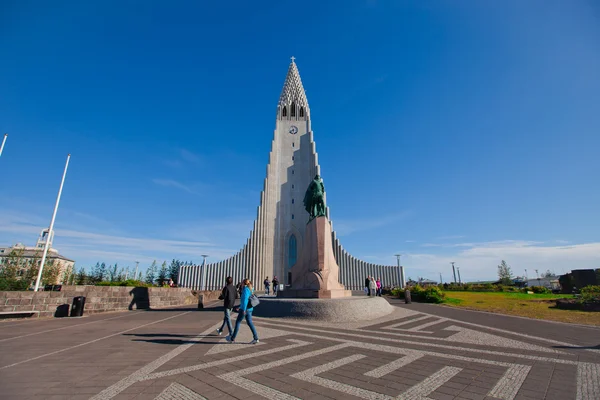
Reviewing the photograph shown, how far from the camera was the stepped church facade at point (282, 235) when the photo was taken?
37000 millimetres

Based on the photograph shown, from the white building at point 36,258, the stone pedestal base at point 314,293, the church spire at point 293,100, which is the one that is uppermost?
the church spire at point 293,100

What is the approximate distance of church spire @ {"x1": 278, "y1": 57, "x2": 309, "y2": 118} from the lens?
46.0 m

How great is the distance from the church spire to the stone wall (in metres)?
35.0

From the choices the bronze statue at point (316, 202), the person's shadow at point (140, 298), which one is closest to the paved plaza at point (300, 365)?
the person's shadow at point (140, 298)

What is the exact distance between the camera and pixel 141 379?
151 inches

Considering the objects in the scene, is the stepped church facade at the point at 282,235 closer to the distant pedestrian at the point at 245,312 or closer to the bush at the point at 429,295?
the bush at the point at 429,295

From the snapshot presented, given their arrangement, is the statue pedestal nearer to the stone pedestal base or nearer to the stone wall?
the stone pedestal base

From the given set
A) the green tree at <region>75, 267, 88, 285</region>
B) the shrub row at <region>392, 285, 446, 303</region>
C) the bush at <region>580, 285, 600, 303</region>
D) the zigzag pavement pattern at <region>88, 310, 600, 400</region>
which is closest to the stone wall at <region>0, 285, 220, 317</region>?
the zigzag pavement pattern at <region>88, 310, 600, 400</region>

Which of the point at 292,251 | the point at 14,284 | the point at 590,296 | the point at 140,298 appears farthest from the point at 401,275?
the point at 14,284

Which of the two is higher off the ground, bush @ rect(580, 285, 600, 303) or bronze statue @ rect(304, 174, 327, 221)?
bronze statue @ rect(304, 174, 327, 221)

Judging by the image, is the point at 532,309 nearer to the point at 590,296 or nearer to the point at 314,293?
the point at 590,296

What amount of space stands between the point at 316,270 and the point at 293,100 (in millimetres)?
39521

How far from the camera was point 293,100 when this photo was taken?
47.0m

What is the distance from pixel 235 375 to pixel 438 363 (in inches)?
135
